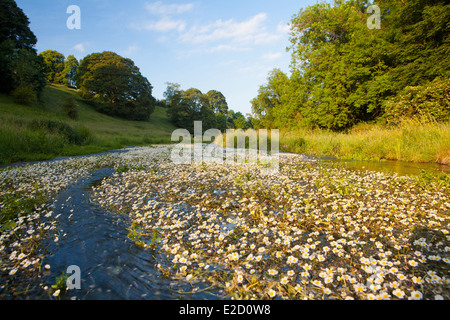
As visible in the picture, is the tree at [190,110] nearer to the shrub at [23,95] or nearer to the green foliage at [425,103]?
the shrub at [23,95]

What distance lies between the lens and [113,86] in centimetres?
5562

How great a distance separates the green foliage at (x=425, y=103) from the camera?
14227 millimetres

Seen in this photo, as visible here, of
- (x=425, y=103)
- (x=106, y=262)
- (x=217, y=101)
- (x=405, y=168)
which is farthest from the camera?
(x=217, y=101)

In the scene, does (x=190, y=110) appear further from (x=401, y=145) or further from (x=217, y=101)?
(x=401, y=145)

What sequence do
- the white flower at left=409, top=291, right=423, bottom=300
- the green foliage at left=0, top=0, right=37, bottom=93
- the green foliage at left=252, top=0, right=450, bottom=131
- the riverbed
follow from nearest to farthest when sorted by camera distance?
the white flower at left=409, top=291, right=423, bottom=300
the riverbed
the green foliage at left=252, top=0, right=450, bottom=131
the green foliage at left=0, top=0, right=37, bottom=93

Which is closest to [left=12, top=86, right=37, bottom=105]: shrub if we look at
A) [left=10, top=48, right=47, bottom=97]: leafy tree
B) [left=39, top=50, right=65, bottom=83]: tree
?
[left=10, top=48, right=47, bottom=97]: leafy tree

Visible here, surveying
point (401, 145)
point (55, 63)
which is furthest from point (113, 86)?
point (401, 145)

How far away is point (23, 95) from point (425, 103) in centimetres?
4952

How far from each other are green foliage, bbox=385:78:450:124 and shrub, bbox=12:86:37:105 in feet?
157

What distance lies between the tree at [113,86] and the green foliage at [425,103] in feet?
185

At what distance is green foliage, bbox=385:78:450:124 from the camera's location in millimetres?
14227

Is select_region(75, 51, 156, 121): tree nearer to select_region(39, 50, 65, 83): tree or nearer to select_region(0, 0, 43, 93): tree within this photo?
select_region(39, 50, 65, 83): tree

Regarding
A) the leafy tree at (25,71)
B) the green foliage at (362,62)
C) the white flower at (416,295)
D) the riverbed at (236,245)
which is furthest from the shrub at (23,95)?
the white flower at (416,295)

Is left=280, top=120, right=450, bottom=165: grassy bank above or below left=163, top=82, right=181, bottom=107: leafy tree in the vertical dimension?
below
